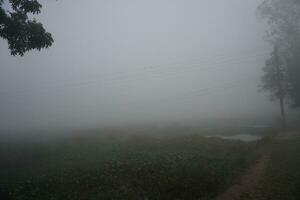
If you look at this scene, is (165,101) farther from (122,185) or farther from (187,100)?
(122,185)

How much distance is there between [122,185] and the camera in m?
16.0

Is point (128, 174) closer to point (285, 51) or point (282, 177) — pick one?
point (282, 177)

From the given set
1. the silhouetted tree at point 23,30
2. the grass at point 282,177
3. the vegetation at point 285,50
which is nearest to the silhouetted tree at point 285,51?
the vegetation at point 285,50

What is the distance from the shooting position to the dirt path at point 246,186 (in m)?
15.0

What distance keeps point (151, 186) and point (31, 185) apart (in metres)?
6.21

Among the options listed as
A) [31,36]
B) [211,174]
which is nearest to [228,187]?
[211,174]

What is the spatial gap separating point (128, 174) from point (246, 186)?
6439 mm

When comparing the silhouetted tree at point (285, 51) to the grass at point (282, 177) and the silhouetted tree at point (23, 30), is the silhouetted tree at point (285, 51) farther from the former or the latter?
the silhouetted tree at point (23, 30)

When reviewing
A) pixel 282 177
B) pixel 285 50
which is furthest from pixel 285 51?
pixel 282 177

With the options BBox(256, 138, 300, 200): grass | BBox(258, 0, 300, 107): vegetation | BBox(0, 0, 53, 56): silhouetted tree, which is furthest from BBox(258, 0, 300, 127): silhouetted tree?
BBox(0, 0, 53, 56): silhouetted tree

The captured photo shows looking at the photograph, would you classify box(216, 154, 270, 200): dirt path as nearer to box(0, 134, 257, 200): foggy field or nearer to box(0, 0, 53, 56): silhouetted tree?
box(0, 134, 257, 200): foggy field

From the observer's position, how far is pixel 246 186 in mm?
16703

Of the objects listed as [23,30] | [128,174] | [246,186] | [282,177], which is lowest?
[246,186]

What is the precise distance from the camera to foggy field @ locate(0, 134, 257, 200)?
49.6 feet
